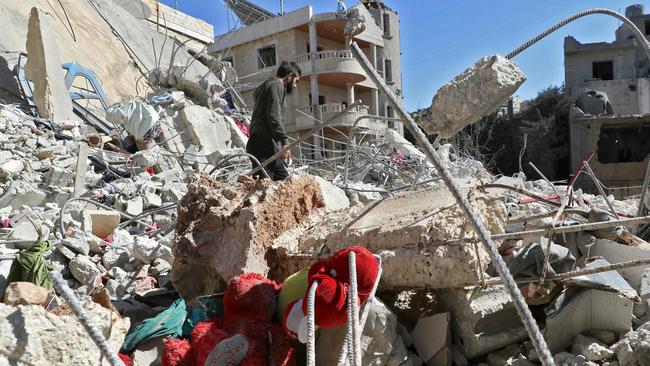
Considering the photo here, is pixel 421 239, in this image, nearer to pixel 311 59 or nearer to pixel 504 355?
pixel 504 355

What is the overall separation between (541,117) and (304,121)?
1102 centimetres

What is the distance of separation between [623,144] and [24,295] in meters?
28.2

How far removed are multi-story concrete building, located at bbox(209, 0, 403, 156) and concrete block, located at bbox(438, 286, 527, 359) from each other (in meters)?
22.7

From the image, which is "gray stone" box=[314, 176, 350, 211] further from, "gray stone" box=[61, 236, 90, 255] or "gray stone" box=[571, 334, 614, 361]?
"gray stone" box=[61, 236, 90, 255]

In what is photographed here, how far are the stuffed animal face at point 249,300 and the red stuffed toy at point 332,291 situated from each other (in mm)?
164

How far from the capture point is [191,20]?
1096 inches

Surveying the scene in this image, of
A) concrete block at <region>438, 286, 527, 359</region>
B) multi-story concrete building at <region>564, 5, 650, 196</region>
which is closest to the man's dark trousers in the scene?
concrete block at <region>438, 286, 527, 359</region>

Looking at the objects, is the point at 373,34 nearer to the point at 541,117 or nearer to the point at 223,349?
the point at 541,117

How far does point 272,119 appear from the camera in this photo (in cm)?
482

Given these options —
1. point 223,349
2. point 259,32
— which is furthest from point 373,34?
point 223,349

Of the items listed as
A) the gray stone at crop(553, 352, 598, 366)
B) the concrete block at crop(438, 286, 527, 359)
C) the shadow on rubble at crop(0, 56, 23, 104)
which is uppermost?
the shadow on rubble at crop(0, 56, 23, 104)

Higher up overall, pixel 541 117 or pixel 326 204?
pixel 541 117

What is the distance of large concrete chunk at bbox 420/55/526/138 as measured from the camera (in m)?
2.23

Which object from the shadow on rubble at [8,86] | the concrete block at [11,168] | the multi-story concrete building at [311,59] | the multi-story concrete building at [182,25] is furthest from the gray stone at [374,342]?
the multi-story concrete building at [182,25]
